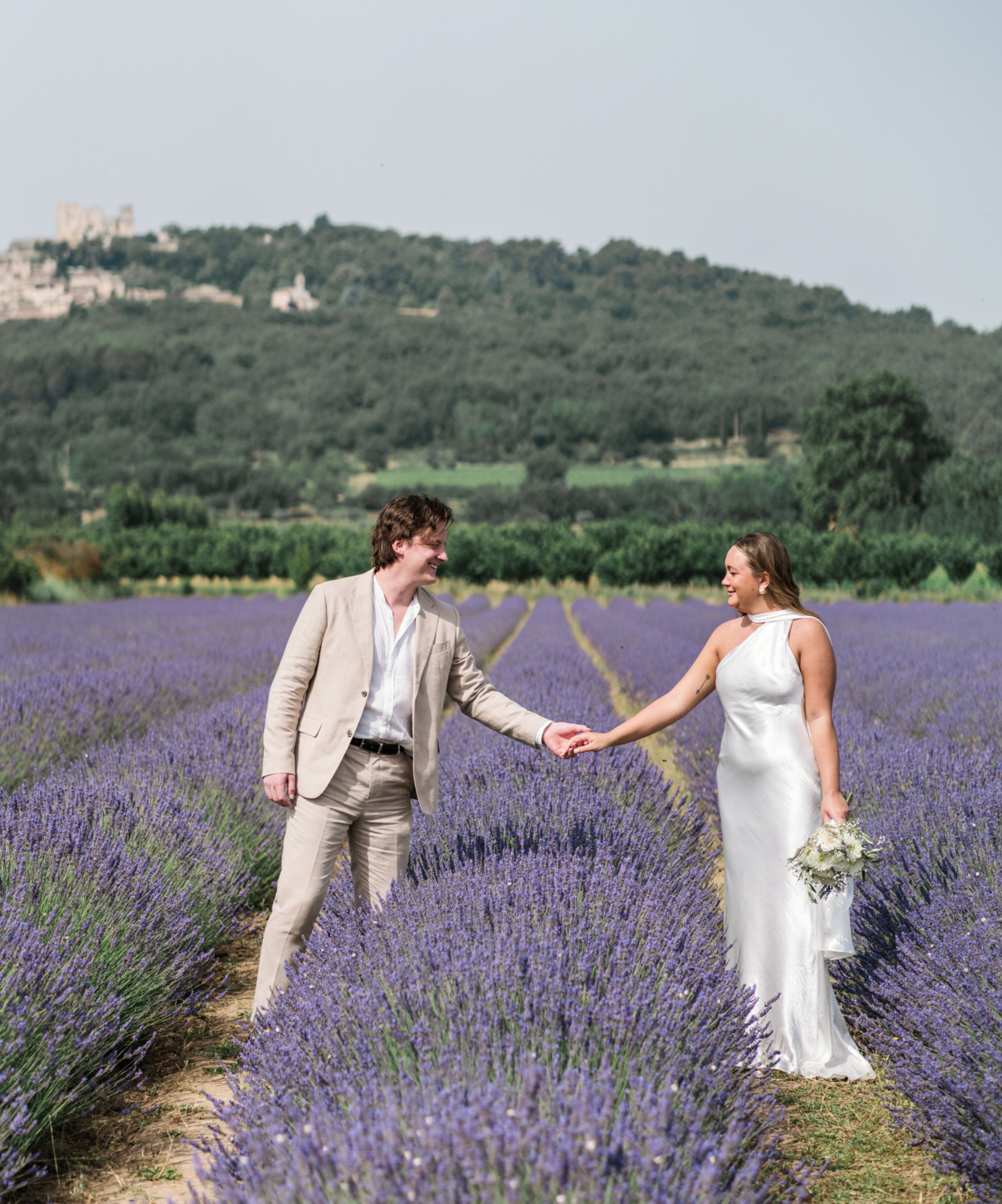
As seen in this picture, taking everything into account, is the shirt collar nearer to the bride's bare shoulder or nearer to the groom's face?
the groom's face

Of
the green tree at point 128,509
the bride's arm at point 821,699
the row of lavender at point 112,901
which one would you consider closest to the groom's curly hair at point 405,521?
the bride's arm at point 821,699

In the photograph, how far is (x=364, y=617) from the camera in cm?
267

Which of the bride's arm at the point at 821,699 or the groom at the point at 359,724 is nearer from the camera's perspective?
the groom at the point at 359,724

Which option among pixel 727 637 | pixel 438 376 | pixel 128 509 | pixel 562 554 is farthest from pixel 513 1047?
pixel 438 376

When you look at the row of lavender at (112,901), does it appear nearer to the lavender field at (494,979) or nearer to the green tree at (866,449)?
the lavender field at (494,979)

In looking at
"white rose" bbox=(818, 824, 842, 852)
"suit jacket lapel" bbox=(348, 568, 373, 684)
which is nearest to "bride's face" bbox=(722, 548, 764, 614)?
"white rose" bbox=(818, 824, 842, 852)

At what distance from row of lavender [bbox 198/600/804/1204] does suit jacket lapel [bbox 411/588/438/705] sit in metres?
0.53

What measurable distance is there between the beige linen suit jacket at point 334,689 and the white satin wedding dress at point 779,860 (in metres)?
0.85

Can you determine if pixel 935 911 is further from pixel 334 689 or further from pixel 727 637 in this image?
pixel 334 689

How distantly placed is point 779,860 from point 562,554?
35.1m

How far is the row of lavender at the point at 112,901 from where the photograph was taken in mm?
2137

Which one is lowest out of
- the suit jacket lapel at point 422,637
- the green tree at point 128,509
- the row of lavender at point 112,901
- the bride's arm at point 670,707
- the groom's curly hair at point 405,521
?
the green tree at point 128,509

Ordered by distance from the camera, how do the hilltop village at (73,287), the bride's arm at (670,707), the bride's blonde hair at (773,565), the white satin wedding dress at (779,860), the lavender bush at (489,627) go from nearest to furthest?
the white satin wedding dress at (779,860)
the bride's blonde hair at (773,565)
the bride's arm at (670,707)
the lavender bush at (489,627)
the hilltop village at (73,287)

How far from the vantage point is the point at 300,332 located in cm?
11100
